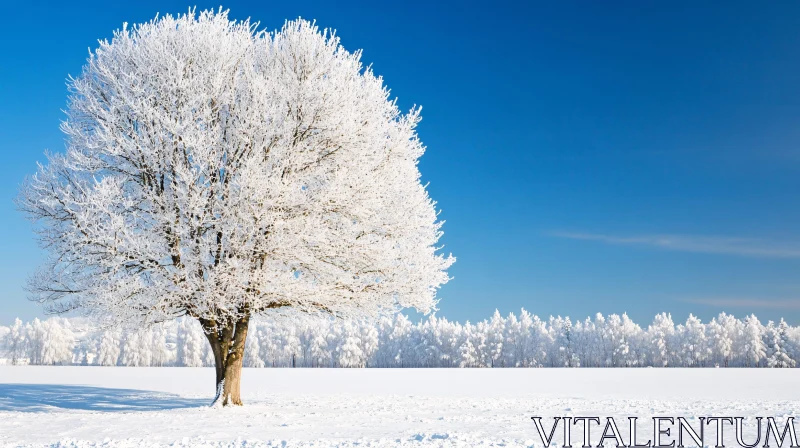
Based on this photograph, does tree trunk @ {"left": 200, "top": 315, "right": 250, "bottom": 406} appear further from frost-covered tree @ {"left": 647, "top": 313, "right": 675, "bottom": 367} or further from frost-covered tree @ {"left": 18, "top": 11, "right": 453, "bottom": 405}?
frost-covered tree @ {"left": 647, "top": 313, "right": 675, "bottom": 367}

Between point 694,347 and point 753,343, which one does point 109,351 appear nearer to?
point 694,347

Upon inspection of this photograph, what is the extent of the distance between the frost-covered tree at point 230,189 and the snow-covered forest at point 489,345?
11792 centimetres

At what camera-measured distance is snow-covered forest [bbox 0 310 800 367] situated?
14262cm

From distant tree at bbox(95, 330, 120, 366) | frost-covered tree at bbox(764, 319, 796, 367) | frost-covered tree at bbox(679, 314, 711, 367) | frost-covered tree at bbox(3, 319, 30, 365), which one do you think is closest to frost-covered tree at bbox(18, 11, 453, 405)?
frost-covered tree at bbox(764, 319, 796, 367)

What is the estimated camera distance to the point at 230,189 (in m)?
18.3

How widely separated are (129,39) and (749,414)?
73.0 feet

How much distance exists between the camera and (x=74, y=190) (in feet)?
64.5

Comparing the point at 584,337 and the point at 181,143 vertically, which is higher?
the point at 181,143

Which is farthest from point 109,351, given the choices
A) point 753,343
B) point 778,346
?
point 778,346

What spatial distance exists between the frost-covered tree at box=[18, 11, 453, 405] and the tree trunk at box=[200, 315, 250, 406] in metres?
0.05

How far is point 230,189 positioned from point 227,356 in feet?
20.1

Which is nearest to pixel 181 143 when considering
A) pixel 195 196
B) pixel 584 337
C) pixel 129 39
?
pixel 195 196

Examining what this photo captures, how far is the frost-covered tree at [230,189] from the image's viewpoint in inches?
709

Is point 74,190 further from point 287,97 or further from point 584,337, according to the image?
point 584,337
